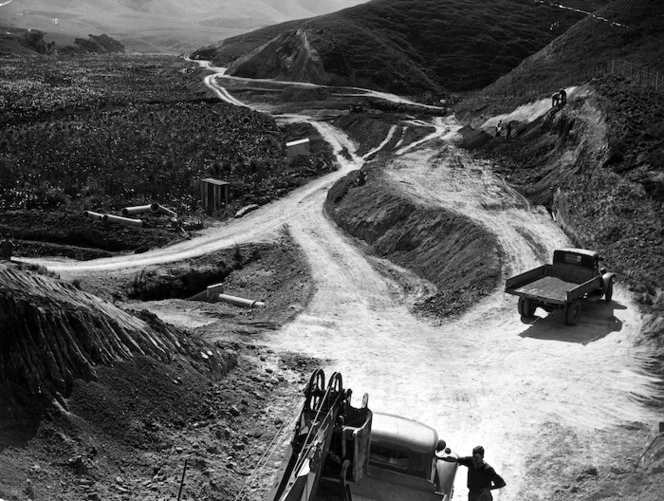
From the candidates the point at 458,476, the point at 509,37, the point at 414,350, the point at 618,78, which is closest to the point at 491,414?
the point at 458,476

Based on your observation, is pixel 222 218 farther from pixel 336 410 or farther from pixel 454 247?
pixel 336 410

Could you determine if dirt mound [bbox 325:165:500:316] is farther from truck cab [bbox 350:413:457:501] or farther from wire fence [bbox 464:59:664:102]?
wire fence [bbox 464:59:664:102]

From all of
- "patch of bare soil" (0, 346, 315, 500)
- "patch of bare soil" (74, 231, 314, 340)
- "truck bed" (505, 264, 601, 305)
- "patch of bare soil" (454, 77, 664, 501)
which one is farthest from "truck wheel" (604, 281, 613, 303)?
"patch of bare soil" (0, 346, 315, 500)

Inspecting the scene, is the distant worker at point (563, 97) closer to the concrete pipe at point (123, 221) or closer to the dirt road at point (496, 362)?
the dirt road at point (496, 362)

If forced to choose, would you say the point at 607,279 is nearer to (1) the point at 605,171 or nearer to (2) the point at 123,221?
(1) the point at 605,171

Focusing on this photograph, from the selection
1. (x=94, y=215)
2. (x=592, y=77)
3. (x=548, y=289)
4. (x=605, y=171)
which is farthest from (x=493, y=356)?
(x=592, y=77)

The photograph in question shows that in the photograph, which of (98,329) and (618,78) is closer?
(98,329)
